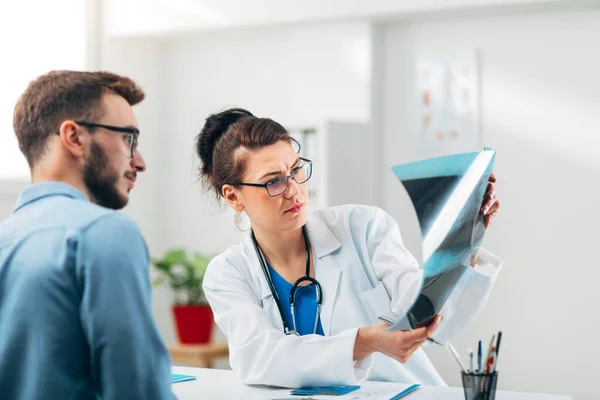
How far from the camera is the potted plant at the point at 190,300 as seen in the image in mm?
4555

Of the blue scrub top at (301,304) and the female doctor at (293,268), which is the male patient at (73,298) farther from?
the blue scrub top at (301,304)

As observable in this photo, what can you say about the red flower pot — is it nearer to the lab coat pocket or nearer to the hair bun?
the hair bun

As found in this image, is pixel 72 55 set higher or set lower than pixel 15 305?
higher

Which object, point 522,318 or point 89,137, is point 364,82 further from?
point 89,137

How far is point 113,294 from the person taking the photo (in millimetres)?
1198

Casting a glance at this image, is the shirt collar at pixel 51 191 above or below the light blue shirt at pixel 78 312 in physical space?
above

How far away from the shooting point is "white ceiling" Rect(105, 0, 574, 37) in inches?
163

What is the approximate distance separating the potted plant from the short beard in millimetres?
3152

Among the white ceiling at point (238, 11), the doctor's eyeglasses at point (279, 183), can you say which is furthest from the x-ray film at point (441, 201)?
the white ceiling at point (238, 11)

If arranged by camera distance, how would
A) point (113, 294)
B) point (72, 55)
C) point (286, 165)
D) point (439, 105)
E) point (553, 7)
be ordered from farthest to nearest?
point (72, 55) < point (439, 105) < point (553, 7) < point (286, 165) < point (113, 294)

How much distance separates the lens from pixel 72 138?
1.37m

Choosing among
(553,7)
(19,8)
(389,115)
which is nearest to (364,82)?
(389,115)

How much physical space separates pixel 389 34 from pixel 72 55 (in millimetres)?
1974

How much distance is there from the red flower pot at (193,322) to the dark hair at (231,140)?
2.33 meters
